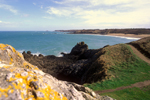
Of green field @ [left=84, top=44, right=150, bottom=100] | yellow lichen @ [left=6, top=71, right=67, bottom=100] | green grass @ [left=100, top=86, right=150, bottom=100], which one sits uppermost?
yellow lichen @ [left=6, top=71, right=67, bottom=100]

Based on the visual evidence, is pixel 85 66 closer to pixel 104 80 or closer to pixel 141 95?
pixel 104 80

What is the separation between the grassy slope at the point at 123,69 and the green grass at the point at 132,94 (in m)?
1.56

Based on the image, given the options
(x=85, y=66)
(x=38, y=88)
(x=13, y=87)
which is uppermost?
(x=13, y=87)

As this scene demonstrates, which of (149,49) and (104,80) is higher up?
(149,49)

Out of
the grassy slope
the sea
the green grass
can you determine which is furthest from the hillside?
the sea

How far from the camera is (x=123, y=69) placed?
1888 centimetres

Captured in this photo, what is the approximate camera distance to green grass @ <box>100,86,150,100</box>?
11266 millimetres

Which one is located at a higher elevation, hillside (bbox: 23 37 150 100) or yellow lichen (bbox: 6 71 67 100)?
yellow lichen (bbox: 6 71 67 100)

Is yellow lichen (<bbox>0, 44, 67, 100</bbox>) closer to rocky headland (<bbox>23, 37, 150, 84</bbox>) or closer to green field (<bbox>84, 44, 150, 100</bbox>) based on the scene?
green field (<bbox>84, 44, 150, 100</bbox>)

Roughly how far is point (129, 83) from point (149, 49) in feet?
51.5

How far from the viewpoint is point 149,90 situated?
1289cm

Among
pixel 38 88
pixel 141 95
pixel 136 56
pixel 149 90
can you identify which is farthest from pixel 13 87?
pixel 136 56

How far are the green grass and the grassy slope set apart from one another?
61.3 inches

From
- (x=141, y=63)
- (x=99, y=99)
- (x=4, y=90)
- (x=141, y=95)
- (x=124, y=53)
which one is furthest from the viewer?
(x=124, y=53)
